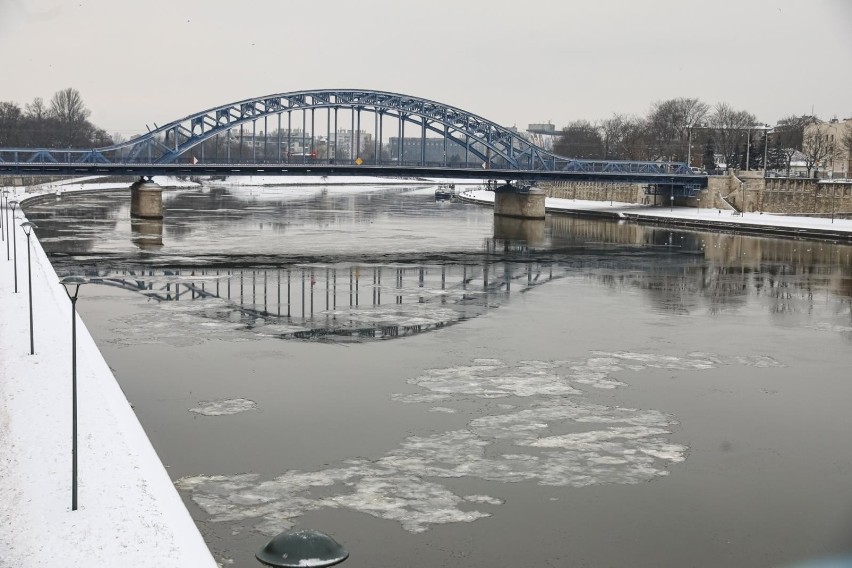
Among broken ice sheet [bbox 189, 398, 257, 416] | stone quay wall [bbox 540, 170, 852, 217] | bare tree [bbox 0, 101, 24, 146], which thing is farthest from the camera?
bare tree [bbox 0, 101, 24, 146]

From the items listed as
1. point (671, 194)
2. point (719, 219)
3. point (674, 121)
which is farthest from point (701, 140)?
point (719, 219)

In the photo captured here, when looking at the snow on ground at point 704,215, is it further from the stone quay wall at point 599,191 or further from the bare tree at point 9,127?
the bare tree at point 9,127

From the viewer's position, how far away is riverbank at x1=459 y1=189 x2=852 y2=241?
236 feet

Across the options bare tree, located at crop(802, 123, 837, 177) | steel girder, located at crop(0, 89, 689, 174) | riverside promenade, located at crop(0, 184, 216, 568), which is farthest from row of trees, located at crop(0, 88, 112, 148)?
riverside promenade, located at crop(0, 184, 216, 568)

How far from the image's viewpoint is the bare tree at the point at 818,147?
12600cm

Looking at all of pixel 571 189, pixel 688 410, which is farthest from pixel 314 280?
pixel 571 189

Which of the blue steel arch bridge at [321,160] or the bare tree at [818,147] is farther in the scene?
the bare tree at [818,147]

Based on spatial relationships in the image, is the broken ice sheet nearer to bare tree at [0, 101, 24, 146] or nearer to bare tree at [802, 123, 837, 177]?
bare tree at [802, 123, 837, 177]

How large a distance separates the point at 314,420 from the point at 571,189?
11735 cm

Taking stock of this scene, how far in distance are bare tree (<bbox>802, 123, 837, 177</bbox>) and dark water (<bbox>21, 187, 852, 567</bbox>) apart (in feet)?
286

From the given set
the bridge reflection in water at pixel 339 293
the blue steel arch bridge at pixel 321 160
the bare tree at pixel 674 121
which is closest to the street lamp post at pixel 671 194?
the blue steel arch bridge at pixel 321 160

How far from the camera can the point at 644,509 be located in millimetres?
14680

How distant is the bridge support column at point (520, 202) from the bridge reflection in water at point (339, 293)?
45143 millimetres

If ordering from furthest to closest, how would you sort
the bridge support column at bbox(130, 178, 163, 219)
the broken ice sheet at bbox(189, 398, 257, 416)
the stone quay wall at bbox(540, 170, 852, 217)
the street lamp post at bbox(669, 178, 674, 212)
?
the street lamp post at bbox(669, 178, 674, 212), the stone quay wall at bbox(540, 170, 852, 217), the bridge support column at bbox(130, 178, 163, 219), the broken ice sheet at bbox(189, 398, 257, 416)
